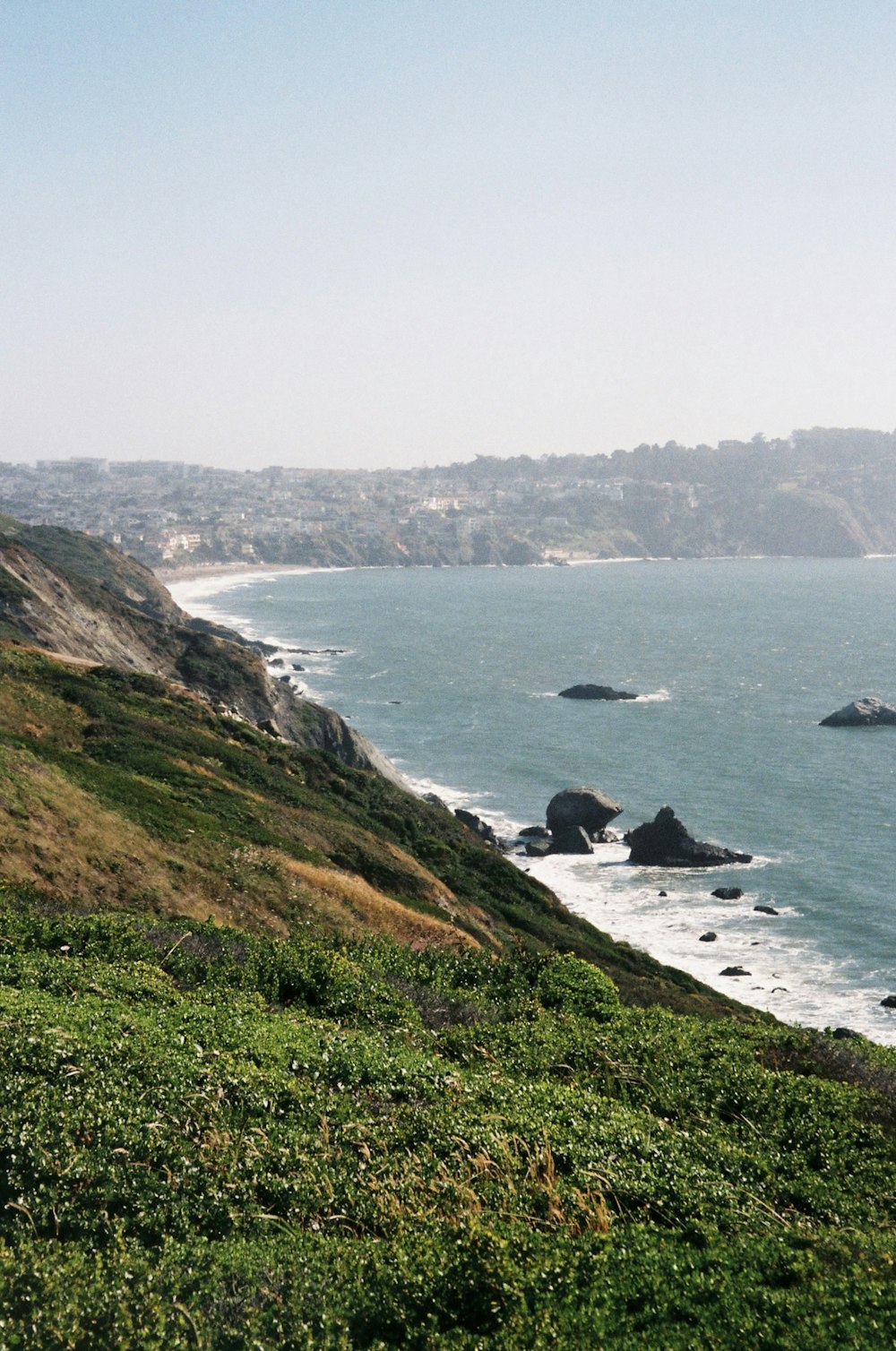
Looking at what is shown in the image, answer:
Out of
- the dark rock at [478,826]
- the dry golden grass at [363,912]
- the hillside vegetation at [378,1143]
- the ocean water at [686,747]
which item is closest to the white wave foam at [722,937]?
the ocean water at [686,747]

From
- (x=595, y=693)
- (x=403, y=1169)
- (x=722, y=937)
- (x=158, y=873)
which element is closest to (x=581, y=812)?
(x=722, y=937)

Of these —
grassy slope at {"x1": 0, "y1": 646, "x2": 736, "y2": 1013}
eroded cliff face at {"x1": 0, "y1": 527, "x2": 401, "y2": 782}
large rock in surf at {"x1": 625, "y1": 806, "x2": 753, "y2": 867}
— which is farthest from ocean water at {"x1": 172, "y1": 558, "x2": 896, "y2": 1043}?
eroded cliff face at {"x1": 0, "y1": 527, "x2": 401, "y2": 782}

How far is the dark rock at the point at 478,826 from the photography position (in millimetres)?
58088

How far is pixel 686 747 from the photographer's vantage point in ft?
266

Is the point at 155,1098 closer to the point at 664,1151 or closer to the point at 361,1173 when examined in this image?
the point at 361,1173

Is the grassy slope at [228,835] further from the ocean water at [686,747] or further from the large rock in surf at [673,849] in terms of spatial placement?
the large rock in surf at [673,849]

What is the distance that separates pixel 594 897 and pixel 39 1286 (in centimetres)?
4634

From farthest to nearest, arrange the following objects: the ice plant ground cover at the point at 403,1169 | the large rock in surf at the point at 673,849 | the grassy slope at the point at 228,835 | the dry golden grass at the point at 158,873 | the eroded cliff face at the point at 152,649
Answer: the large rock in surf at the point at 673,849 → the eroded cliff face at the point at 152,649 → the grassy slope at the point at 228,835 → the dry golden grass at the point at 158,873 → the ice plant ground cover at the point at 403,1169

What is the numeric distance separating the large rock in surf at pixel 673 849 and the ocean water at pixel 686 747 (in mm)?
1179

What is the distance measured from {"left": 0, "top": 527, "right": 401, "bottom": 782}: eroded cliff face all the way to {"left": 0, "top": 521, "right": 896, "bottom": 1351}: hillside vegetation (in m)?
31.6

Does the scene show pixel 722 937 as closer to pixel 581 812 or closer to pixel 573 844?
pixel 573 844

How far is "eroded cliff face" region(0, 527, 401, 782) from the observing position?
53.4 m

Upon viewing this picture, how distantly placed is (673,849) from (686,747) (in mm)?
25086

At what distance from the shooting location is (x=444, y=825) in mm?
44750
